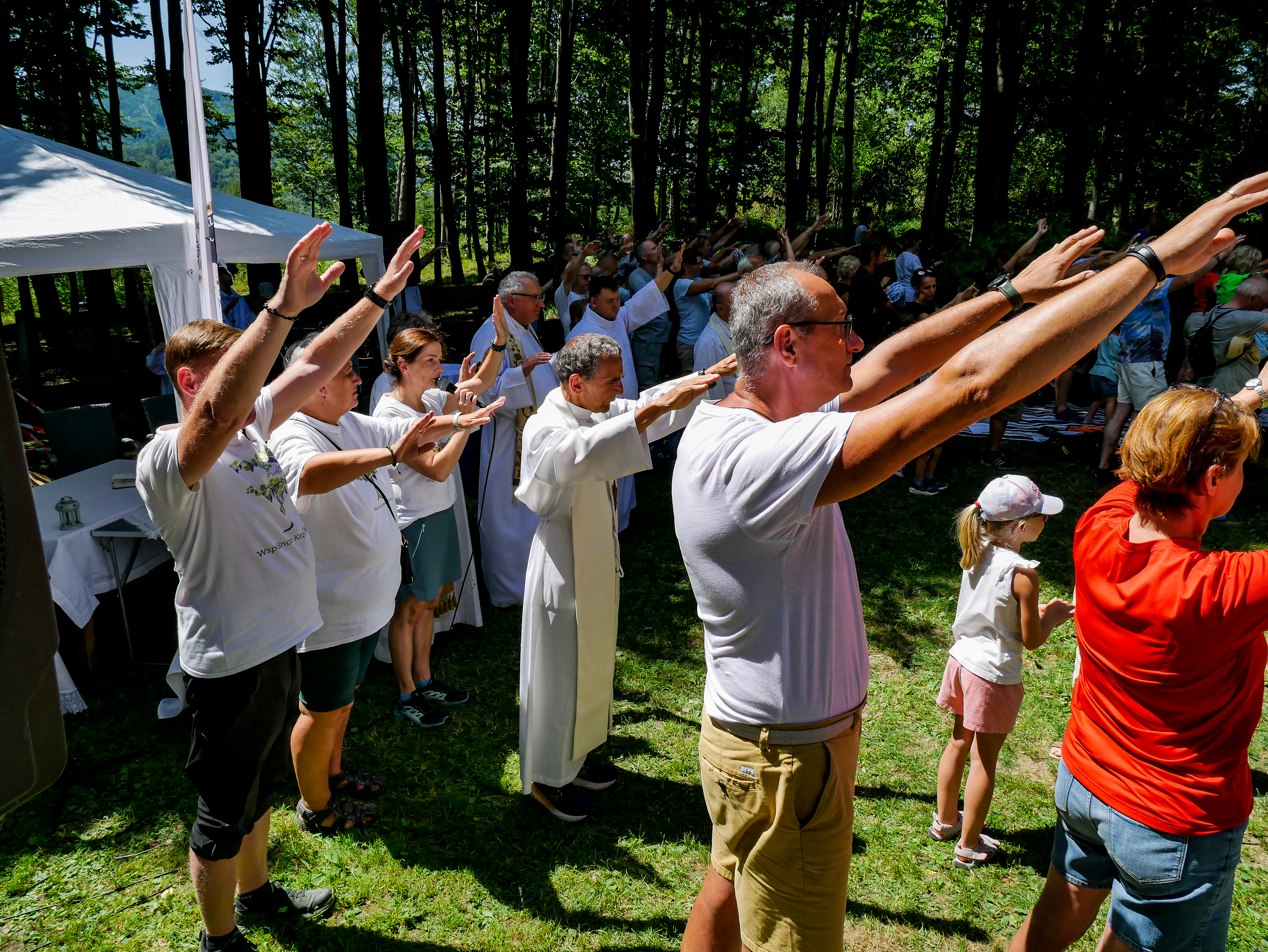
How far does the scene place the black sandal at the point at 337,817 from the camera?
3.38m

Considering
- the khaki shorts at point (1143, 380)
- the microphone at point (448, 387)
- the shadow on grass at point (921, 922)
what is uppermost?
the microphone at point (448, 387)

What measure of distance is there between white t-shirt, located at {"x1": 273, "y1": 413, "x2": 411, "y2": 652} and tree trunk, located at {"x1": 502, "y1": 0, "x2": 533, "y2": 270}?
1145 cm

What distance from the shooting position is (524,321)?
222 inches

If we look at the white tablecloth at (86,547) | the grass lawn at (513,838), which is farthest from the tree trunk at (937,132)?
the white tablecloth at (86,547)

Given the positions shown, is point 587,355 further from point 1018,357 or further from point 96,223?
point 96,223

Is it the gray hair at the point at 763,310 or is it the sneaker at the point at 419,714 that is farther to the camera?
the sneaker at the point at 419,714

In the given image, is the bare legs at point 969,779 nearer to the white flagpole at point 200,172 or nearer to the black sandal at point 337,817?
the black sandal at point 337,817

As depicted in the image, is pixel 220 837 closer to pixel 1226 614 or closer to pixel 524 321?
pixel 1226 614

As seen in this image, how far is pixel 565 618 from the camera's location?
3.35 metres

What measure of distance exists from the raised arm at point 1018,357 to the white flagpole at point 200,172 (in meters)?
2.41

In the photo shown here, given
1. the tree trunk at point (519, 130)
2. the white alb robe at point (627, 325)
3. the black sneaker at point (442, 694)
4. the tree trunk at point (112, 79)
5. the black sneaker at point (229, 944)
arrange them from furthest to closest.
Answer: the tree trunk at point (112, 79) → the tree trunk at point (519, 130) → the white alb robe at point (627, 325) → the black sneaker at point (442, 694) → the black sneaker at point (229, 944)

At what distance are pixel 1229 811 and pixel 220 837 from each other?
2.64 m

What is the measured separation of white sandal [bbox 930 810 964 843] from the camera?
329 centimetres

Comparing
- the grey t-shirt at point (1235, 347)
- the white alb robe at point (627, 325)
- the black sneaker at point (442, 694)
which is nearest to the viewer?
the black sneaker at point (442, 694)
